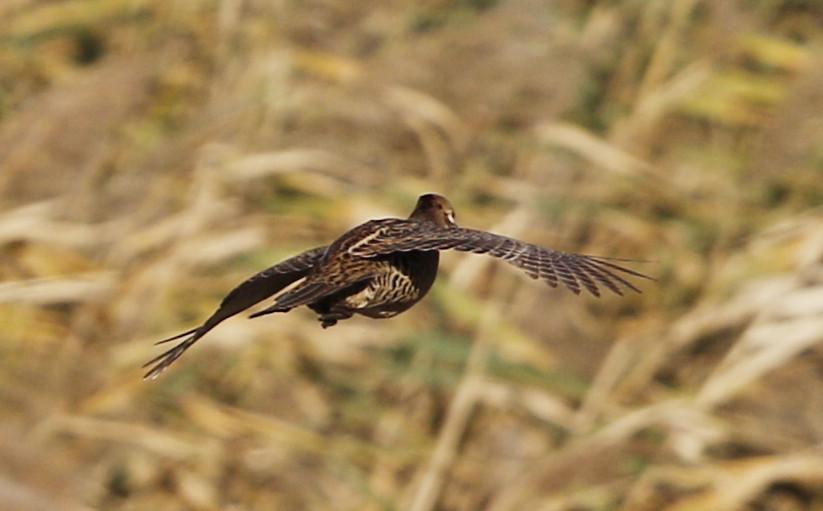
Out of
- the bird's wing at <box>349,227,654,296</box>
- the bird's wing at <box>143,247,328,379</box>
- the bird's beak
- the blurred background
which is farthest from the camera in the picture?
the blurred background

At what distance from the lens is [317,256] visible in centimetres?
393

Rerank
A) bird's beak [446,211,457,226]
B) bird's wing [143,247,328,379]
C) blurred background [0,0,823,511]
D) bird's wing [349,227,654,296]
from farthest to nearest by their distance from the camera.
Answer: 1. blurred background [0,0,823,511]
2. bird's beak [446,211,457,226]
3. bird's wing [143,247,328,379]
4. bird's wing [349,227,654,296]

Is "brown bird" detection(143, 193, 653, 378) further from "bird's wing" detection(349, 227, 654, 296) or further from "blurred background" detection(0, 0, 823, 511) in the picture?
"blurred background" detection(0, 0, 823, 511)

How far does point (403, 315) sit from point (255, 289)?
393 centimetres

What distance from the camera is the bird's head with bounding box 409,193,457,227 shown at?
12.6 feet

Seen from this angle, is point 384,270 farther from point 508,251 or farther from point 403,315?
point 403,315

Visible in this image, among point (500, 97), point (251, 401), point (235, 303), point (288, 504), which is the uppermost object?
point (500, 97)

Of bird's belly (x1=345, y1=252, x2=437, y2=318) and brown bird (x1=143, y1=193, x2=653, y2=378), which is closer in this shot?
brown bird (x1=143, y1=193, x2=653, y2=378)

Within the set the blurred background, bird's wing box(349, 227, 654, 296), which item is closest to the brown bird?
bird's wing box(349, 227, 654, 296)

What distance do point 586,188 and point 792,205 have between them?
0.90 meters

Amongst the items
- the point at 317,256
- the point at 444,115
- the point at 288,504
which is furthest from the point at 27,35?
the point at 317,256

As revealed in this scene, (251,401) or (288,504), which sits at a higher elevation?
(251,401)

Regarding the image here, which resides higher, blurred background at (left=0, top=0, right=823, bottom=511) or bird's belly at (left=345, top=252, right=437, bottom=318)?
blurred background at (left=0, top=0, right=823, bottom=511)

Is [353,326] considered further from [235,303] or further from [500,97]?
[235,303]
